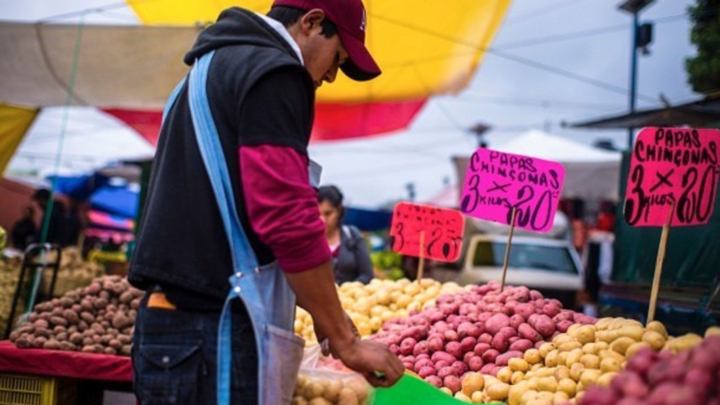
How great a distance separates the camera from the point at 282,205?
1.65m

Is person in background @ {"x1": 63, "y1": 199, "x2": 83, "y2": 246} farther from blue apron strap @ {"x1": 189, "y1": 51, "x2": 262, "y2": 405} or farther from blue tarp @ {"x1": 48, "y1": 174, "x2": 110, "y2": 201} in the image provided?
blue apron strap @ {"x1": 189, "y1": 51, "x2": 262, "y2": 405}

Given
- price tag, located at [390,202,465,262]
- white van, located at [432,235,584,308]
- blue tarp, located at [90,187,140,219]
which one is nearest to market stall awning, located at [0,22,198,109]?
price tag, located at [390,202,465,262]

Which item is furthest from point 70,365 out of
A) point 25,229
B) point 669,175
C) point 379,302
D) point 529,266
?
point 529,266

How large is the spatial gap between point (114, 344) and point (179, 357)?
7.90 ft

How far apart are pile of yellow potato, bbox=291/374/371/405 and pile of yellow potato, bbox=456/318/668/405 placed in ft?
2.40

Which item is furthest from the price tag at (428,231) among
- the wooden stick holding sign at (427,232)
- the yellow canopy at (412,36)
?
the yellow canopy at (412,36)

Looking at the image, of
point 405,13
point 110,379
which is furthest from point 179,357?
point 405,13

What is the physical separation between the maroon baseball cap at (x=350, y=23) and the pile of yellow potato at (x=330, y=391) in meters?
0.89

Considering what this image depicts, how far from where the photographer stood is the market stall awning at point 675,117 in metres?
6.81

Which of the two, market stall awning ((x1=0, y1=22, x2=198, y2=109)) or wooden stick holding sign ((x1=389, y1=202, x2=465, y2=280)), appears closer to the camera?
wooden stick holding sign ((x1=389, y1=202, x2=465, y2=280))

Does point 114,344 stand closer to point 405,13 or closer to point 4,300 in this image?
point 4,300

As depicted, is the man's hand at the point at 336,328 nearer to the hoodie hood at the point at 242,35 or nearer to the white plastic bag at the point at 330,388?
the white plastic bag at the point at 330,388

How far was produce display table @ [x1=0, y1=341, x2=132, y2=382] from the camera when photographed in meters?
3.72

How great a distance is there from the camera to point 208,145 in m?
Answer: 1.77
